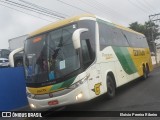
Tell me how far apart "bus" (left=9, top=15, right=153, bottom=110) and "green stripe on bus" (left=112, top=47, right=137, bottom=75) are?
2.03m

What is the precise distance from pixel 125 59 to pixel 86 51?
5607mm

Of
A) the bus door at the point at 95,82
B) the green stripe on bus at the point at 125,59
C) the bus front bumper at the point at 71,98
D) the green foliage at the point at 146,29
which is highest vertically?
the green foliage at the point at 146,29

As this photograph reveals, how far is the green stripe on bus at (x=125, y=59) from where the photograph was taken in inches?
612

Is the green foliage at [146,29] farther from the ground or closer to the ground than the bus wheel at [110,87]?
farther from the ground

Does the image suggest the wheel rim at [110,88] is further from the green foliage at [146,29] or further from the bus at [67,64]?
the green foliage at [146,29]

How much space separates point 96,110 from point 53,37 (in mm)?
2967

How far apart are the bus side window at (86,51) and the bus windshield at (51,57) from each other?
38 cm

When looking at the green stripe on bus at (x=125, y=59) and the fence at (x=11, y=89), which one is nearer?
the fence at (x=11, y=89)

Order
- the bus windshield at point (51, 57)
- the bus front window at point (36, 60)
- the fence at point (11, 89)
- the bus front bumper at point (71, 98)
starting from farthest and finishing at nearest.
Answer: the fence at point (11, 89)
the bus front window at point (36, 60)
the bus windshield at point (51, 57)
the bus front bumper at point (71, 98)

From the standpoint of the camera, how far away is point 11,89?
14.1 m

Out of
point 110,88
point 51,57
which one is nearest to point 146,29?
point 110,88

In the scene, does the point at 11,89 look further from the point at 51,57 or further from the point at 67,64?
the point at 67,64

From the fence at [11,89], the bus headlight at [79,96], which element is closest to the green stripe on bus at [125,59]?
the fence at [11,89]

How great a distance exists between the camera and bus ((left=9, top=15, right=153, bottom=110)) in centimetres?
1075
